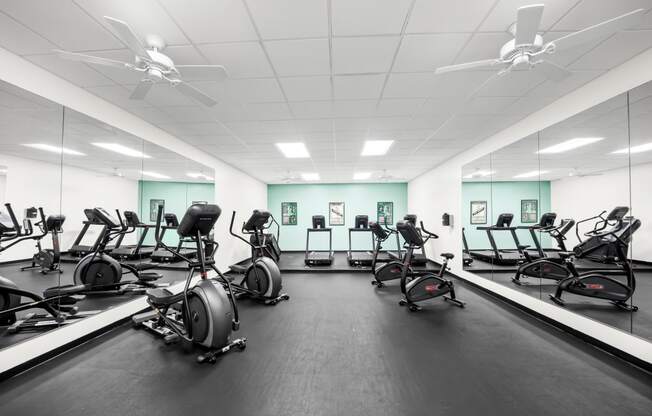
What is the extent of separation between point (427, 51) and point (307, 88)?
48.5 inches

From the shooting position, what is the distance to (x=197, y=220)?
2230mm

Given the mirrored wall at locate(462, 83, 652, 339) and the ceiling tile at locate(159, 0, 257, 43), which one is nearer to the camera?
the ceiling tile at locate(159, 0, 257, 43)

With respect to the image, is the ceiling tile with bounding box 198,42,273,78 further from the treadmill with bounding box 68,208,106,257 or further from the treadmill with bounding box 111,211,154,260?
the treadmill with bounding box 111,211,154,260

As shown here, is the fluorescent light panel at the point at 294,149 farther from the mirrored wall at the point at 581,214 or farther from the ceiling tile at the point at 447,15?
the mirrored wall at the point at 581,214

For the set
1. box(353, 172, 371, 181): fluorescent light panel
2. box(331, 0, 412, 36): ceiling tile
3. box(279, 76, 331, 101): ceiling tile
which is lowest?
box(353, 172, 371, 181): fluorescent light panel

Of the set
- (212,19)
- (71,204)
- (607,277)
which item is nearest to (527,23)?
(212,19)

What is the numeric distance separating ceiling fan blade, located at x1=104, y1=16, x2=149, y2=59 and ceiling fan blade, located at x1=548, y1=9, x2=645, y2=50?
9.25ft

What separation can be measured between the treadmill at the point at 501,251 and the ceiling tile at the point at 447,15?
133 inches

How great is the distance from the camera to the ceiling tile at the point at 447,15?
1.59 m

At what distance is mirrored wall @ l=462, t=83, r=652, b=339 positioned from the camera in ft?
7.27

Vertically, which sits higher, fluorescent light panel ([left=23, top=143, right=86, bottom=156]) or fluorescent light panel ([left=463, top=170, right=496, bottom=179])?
fluorescent light panel ([left=463, top=170, right=496, bottom=179])

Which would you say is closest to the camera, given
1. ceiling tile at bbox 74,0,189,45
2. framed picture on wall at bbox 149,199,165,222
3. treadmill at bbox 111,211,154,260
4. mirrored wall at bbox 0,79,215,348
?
ceiling tile at bbox 74,0,189,45

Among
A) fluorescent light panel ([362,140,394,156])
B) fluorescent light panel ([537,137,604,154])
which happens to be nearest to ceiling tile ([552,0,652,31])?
fluorescent light panel ([537,137,604,154])

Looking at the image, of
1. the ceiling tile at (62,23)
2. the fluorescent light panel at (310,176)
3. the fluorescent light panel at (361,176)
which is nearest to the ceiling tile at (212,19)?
the ceiling tile at (62,23)
